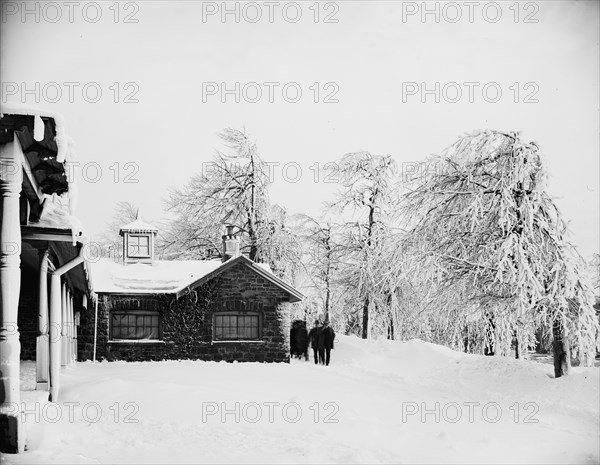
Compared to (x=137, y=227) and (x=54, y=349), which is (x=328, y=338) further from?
(x=54, y=349)

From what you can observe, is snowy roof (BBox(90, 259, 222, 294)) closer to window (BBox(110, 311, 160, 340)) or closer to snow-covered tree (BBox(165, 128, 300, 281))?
window (BBox(110, 311, 160, 340))

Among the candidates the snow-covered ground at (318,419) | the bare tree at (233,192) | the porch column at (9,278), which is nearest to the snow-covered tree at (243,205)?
the bare tree at (233,192)

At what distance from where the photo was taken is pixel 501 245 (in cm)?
1423

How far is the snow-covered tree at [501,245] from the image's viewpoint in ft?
46.2

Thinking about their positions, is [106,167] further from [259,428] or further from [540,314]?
[540,314]

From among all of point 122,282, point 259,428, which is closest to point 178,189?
point 122,282

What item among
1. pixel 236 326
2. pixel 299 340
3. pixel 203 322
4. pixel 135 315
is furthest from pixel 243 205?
pixel 135 315

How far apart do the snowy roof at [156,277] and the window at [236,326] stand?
1.28 metres

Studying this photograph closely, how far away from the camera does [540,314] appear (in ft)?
45.7

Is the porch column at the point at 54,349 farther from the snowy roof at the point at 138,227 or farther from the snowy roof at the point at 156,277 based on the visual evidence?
the snowy roof at the point at 138,227

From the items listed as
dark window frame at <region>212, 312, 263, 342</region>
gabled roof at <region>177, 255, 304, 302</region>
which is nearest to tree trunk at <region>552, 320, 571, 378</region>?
gabled roof at <region>177, 255, 304, 302</region>

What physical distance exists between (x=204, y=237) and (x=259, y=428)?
21400 mm

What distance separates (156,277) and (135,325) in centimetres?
156

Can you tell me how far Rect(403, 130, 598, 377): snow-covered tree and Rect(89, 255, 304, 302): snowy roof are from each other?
17.8ft
